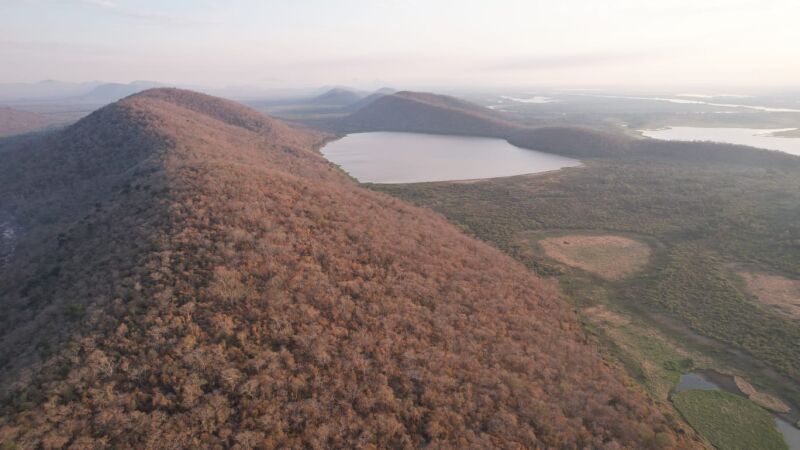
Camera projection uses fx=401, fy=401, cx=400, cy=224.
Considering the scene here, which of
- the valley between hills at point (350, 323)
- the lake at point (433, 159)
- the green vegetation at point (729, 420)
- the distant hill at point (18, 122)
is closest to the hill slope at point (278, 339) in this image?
the valley between hills at point (350, 323)

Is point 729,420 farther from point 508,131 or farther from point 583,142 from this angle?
point 508,131

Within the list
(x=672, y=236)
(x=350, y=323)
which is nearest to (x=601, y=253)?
(x=672, y=236)

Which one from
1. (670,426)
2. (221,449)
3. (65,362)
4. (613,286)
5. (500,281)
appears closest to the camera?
(221,449)

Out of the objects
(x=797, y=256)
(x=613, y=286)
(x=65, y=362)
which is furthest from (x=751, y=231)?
(x=65, y=362)

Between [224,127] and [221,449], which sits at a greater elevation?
[224,127]

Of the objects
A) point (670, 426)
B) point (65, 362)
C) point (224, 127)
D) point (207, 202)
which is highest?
point (224, 127)

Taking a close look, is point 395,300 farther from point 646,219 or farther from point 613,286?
point 646,219
